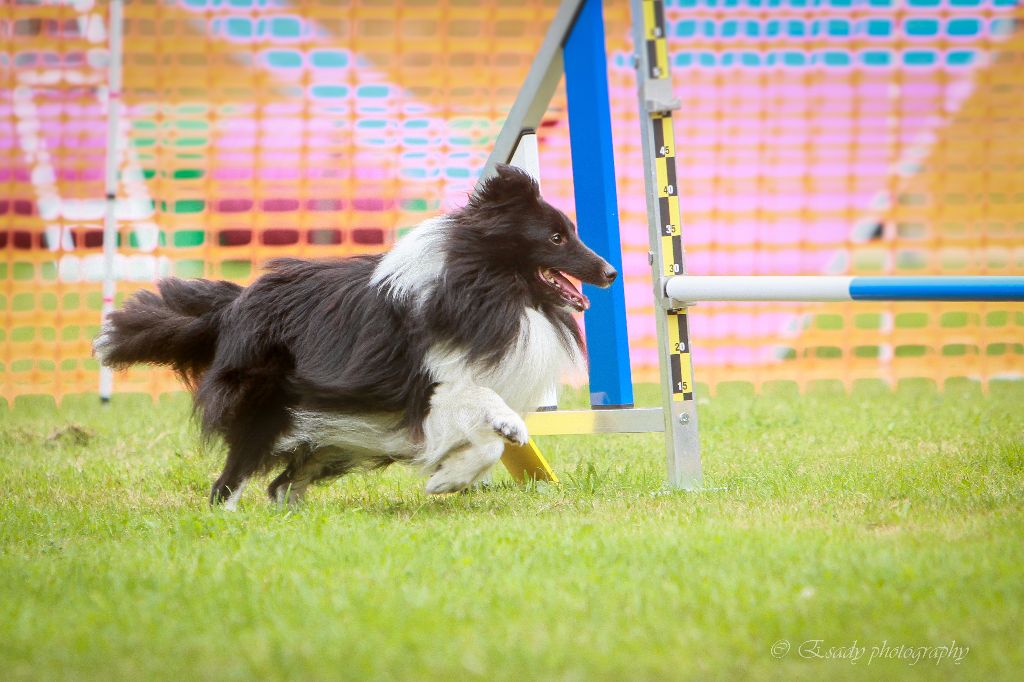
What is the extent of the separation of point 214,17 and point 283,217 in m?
1.90

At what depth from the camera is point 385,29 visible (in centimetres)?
1412

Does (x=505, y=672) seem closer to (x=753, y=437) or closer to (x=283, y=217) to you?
(x=753, y=437)

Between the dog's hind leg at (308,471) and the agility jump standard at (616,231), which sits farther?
the dog's hind leg at (308,471)

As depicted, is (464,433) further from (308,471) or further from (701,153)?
(701,153)

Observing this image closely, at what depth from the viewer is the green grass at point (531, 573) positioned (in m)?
2.44

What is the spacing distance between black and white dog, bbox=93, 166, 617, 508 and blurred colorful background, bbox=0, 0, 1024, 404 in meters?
4.83

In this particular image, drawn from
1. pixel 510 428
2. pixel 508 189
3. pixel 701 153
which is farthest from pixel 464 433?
pixel 701 153

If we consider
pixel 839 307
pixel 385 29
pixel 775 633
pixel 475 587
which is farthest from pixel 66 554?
pixel 385 29

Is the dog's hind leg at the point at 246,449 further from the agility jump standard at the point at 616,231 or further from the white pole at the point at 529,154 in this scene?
the white pole at the point at 529,154

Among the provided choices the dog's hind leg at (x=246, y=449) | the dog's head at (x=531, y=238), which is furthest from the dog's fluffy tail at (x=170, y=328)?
the dog's head at (x=531, y=238)

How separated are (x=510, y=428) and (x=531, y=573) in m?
0.99

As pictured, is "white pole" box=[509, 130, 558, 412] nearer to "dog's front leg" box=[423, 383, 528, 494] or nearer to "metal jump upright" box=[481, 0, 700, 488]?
"metal jump upright" box=[481, 0, 700, 488]

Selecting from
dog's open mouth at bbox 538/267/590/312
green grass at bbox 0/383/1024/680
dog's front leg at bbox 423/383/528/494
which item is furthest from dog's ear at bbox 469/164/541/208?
green grass at bbox 0/383/1024/680

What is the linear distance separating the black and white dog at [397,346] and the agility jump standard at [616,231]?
0.27 meters
